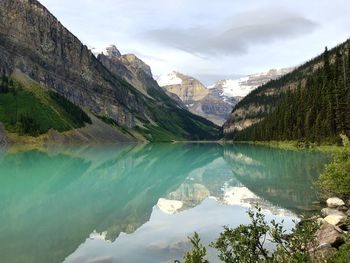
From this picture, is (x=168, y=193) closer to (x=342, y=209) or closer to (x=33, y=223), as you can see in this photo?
(x=33, y=223)

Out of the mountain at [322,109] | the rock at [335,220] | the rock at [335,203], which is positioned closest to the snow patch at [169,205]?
the rock at [335,203]

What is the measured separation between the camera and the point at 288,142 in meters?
162

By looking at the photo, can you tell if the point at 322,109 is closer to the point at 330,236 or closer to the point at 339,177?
the point at 339,177

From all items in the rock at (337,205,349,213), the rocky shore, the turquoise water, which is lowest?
the turquoise water

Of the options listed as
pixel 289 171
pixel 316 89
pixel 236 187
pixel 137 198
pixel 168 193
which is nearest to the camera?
pixel 137 198

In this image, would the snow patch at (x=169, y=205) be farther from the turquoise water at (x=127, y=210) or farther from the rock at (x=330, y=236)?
the rock at (x=330, y=236)

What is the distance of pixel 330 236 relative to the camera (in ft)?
69.2

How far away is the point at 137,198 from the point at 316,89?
123m

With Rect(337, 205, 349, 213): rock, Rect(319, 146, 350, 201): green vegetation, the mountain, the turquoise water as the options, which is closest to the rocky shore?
Rect(337, 205, 349, 213): rock

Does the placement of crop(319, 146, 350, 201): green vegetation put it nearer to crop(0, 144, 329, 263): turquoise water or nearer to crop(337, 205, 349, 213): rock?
crop(0, 144, 329, 263): turquoise water

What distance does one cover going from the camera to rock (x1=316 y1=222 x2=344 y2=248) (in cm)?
2053

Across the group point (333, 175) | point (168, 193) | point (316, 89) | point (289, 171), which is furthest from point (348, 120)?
point (333, 175)

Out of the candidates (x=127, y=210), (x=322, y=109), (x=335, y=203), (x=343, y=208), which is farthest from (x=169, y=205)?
(x=322, y=109)

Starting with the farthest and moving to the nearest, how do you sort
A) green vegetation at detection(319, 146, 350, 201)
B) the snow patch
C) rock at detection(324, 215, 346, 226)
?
the snow patch
green vegetation at detection(319, 146, 350, 201)
rock at detection(324, 215, 346, 226)
